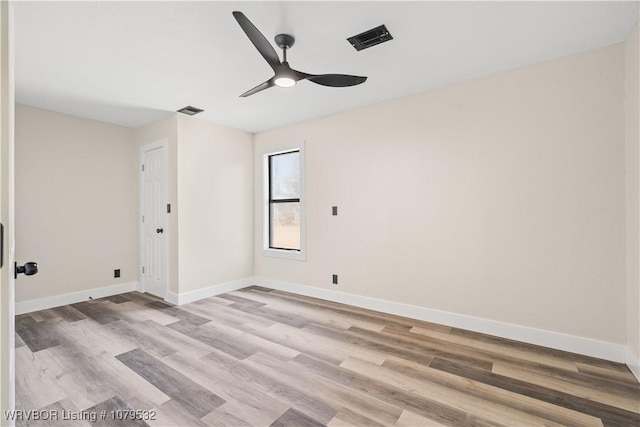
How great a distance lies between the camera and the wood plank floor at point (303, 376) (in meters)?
1.72

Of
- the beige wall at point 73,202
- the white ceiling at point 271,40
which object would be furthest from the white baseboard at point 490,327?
the beige wall at point 73,202

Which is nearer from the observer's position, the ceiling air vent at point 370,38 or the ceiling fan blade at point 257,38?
the ceiling fan blade at point 257,38

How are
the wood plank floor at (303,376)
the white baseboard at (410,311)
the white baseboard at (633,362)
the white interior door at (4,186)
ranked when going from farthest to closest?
1. the white baseboard at (410,311)
2. the white baseboard at (633,362)
3. the wood plank floor at (303,376)
4. the white interior door at (4,186)

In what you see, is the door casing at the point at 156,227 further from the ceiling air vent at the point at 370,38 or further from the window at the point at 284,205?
the ceiling air vent at the point at 370,38

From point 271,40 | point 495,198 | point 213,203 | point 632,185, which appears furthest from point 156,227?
point 632,185

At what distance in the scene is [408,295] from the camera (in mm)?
3277

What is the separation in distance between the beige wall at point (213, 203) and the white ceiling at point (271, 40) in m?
0.87

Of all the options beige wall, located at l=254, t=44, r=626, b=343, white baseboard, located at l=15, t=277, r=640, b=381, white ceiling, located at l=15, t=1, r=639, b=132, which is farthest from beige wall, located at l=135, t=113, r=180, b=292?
beige wall, located at l=254, t=44, r=626, b=343

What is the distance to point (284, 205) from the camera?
4.56m

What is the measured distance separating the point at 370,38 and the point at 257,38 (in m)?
0.88

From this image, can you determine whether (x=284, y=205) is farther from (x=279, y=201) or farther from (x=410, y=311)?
(x=410, y=311)

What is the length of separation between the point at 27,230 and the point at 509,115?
211 inches

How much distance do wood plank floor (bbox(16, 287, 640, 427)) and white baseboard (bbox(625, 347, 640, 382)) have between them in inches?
2.3

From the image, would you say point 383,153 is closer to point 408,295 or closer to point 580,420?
point 408,295
